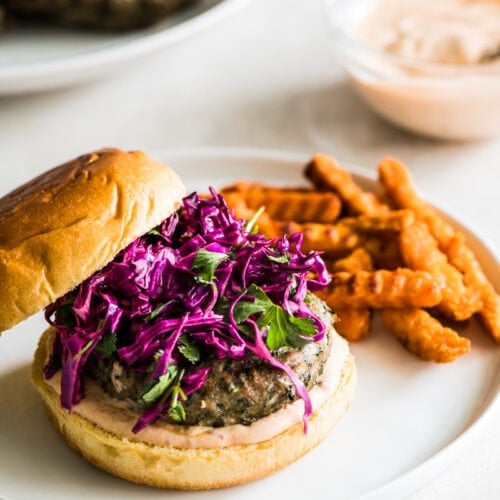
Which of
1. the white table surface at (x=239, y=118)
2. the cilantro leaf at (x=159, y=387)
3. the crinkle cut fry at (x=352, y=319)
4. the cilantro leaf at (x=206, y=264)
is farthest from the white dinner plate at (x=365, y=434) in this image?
the white table surface at (x=239, y=118)

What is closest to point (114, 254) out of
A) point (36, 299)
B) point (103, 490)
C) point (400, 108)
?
point (36, 299)

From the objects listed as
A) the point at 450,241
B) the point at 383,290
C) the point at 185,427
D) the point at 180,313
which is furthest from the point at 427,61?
the point at 185,427

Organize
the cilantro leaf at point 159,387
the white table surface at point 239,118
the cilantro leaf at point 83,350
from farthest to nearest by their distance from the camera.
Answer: the white table surface at point 239,118 → the cilantro leaf at point 83,350 → the cilantro leaf at point 159,387

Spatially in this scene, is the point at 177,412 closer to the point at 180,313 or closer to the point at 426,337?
the point at 180,313

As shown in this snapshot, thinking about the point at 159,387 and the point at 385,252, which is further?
the point at 385,252

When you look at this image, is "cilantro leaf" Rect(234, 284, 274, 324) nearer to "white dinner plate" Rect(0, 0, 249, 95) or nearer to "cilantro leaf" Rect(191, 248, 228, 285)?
"cilantro leaf" Rect(191, 248, 228, 285)

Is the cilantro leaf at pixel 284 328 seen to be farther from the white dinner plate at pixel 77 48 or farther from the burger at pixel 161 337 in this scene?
the white dinner plate at pixel 77 48
